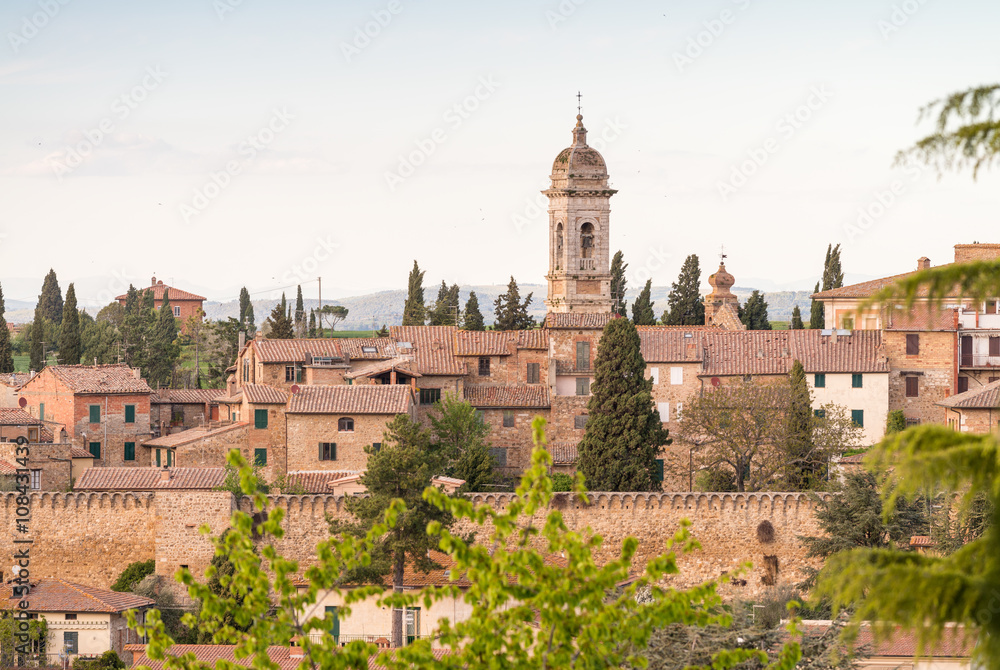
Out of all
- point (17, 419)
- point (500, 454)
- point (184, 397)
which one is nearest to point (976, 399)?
point (500, 454)

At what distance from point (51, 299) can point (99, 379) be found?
79.0 metres

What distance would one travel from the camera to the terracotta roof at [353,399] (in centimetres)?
4916

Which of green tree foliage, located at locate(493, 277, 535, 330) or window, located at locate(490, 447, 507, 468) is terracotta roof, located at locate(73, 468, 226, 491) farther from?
green tree foliage, located at locate(493, 277, 535, 330)

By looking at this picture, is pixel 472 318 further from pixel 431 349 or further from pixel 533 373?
pixel 533 373

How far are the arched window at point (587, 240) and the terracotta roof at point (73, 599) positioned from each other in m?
35.6

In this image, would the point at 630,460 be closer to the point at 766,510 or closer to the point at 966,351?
the point at 766,510

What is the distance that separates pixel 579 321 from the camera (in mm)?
56750

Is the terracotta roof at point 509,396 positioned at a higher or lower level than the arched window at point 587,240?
lower

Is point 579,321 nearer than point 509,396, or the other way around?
point 509,396

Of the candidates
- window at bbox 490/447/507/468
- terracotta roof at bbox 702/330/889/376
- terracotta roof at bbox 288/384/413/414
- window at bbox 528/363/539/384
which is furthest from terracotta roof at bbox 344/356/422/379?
terracotta roof at bbox 702/330/889/376

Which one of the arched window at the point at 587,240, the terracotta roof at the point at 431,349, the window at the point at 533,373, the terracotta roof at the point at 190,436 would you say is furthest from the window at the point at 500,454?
the arched window at the point at 587,240

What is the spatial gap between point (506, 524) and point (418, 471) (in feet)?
84.9

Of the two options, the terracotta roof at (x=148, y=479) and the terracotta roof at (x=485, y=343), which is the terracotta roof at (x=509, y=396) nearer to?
the terracotta roof at (x=485, y=343)

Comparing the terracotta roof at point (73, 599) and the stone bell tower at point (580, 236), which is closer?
the terracotta roof at point (73, 599)
